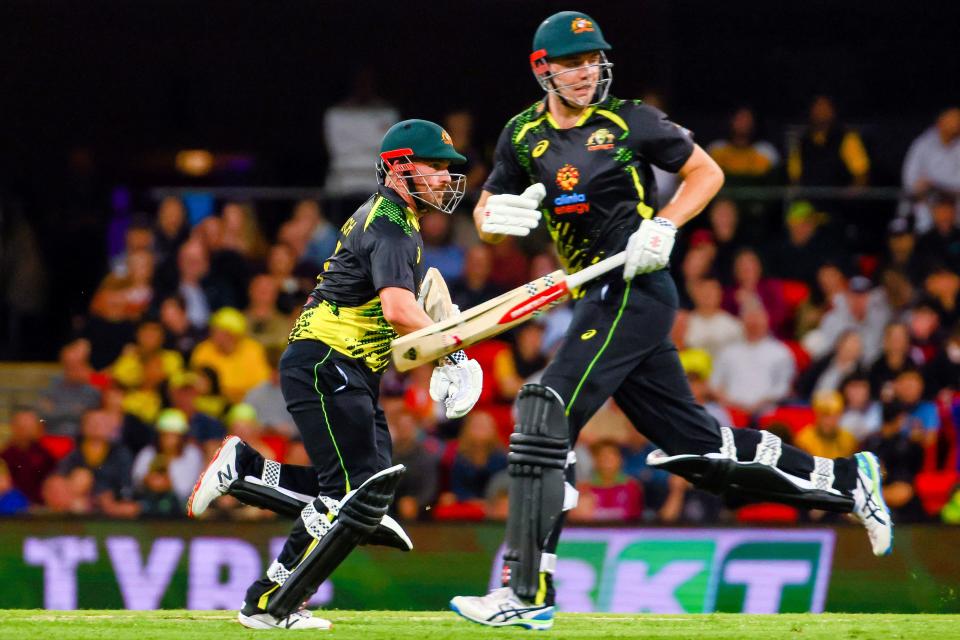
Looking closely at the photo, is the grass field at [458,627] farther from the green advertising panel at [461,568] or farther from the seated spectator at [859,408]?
the seated spectator at [859,408]

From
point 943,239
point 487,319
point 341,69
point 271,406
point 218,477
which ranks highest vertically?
point 341,69

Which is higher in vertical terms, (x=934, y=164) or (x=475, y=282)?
(x=934, y=164)

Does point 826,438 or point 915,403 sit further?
point 915,403

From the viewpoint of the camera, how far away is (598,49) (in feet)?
20.4

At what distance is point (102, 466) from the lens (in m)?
10.6

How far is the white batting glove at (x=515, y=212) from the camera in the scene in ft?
20.2

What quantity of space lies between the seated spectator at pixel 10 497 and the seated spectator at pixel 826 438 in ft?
16.2

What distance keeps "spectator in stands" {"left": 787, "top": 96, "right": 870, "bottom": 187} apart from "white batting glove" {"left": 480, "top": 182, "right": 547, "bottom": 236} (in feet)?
21.8

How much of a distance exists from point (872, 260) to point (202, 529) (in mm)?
5447

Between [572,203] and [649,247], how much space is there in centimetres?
39

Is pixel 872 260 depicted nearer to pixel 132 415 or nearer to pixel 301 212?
pixel 301 212

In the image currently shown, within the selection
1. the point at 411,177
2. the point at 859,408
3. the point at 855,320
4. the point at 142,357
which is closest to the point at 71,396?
the point at 142,357

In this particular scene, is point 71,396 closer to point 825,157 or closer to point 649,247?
point 825,157

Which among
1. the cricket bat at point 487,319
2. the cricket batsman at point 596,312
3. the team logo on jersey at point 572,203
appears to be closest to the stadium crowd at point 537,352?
the cricket batsman at point 596,312
